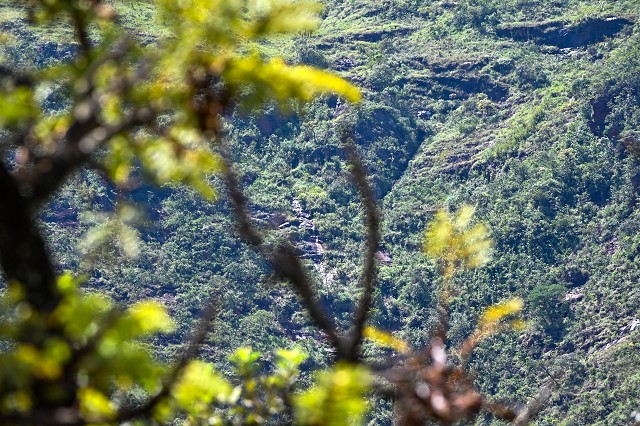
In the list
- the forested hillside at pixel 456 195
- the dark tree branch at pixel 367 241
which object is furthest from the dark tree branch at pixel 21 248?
the forested hillside at pixel 456 195

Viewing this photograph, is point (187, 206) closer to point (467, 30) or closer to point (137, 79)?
point (467, 30)

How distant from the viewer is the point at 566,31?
89.9 m

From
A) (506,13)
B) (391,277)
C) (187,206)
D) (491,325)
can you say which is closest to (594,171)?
(391,277)

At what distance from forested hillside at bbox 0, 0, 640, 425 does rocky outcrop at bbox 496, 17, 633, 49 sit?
160 mm

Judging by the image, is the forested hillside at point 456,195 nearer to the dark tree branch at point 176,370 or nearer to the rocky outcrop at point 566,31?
the rocky outcrop at point 566,31

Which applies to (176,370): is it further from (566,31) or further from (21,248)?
(566,31)

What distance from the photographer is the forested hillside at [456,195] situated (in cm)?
6569

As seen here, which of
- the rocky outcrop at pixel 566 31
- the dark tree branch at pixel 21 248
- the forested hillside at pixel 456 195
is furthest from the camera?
the rocky outcrop at pixel 566 31

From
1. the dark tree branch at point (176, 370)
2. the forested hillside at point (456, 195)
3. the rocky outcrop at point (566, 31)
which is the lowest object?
the dark tree branch at point (176, 370)

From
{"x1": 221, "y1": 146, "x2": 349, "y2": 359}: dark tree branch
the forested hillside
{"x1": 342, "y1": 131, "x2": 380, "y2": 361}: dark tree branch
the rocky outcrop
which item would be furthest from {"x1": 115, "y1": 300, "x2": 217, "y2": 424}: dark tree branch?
the rocky outcrop

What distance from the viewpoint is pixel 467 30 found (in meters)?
94.4

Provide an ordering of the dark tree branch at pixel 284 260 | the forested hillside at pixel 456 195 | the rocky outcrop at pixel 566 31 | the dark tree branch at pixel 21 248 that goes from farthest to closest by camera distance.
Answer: the rocky outcrop at pixel 566 31 → the forested hillside at pixel 456 195 → the dark tree branch at pixel 284 260 → the dark tree branch at pixel 21 248

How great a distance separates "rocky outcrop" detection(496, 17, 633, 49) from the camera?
8738 cm

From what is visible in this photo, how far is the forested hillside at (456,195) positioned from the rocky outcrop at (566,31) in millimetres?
160
